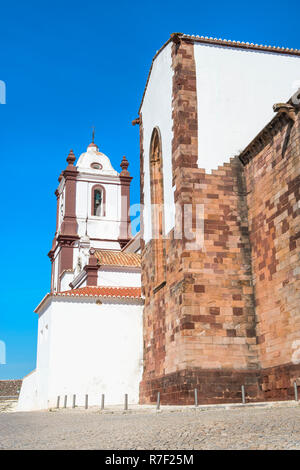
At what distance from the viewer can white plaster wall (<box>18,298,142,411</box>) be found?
61.7 ft

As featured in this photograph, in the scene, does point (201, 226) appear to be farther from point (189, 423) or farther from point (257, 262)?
point (189, 423)

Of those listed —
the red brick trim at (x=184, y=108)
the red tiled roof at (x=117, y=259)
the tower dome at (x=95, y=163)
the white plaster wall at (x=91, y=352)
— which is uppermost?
the tower dome at (x=95, y=163)

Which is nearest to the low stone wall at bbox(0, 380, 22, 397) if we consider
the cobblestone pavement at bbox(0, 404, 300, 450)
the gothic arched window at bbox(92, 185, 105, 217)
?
the gothic arched window at bbox(92, 185, 105, 217)

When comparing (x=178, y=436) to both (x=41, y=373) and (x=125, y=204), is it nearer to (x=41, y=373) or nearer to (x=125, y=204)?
(x=41, y=373)

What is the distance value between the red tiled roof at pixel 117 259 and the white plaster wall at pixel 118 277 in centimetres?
33

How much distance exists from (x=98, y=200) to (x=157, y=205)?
21.5 meters

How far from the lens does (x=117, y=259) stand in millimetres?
28047

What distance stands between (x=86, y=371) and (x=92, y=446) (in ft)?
43.8

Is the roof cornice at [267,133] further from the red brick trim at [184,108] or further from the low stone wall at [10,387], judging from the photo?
the low stone wall at [10,387]

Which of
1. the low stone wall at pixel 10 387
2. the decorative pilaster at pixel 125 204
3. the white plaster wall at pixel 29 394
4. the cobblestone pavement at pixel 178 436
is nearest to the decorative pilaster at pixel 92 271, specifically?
the white plaster wall at pixel 29 394

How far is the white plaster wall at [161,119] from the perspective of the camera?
17.9 metres

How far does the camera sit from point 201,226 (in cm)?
1600

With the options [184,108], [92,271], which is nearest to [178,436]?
[184,108]

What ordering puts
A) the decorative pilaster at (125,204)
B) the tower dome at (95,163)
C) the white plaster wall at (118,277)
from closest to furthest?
the white plaster wall at (118,277), the decorative pilaster at (125,204), the tower dome at (95,163)
